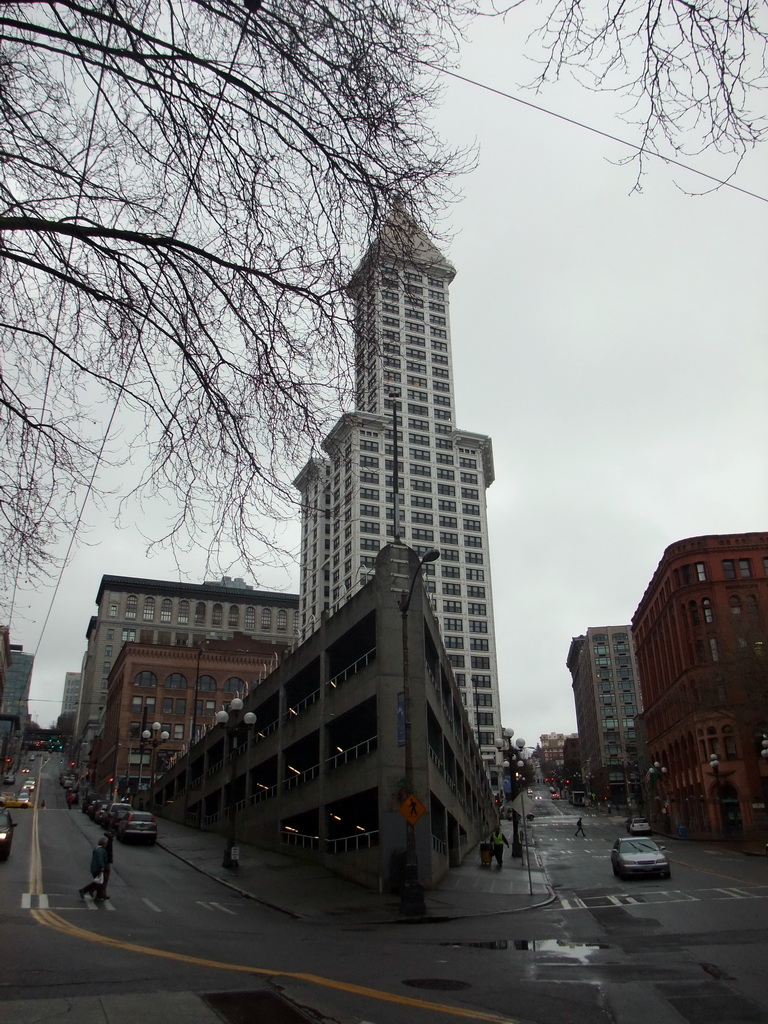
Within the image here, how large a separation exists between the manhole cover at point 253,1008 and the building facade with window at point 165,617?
13140 centimetres

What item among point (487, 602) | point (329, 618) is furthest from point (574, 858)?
point (487, 602)

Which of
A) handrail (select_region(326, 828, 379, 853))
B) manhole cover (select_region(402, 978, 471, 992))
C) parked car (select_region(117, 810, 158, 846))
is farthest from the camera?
parked car (select_region(117, 810, 158, 846))

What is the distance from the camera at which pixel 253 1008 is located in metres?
7.85

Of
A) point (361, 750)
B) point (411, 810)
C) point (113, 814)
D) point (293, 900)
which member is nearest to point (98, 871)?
point (293, 900)

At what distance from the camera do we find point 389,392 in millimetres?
11016

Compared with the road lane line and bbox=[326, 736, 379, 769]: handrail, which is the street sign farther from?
bbox=[326, 736, 379, 769]: handrail

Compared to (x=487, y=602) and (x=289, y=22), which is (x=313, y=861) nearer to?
A: (x=289, y=22)

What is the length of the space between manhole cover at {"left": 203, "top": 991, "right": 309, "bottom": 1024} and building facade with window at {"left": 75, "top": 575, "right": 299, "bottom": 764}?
131396 mm

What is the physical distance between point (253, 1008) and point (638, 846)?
21.9 meters

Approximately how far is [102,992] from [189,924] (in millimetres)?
7004

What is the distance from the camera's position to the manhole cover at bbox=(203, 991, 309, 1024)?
7379 mm

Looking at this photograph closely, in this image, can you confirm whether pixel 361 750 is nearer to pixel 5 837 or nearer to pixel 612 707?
pixel 5 837

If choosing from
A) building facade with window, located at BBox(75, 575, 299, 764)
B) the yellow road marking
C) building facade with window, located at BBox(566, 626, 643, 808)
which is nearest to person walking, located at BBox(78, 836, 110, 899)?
the yellow road marking

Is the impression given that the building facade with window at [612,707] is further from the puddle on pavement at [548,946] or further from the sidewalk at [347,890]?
the puddle on pavement at [548,946]
